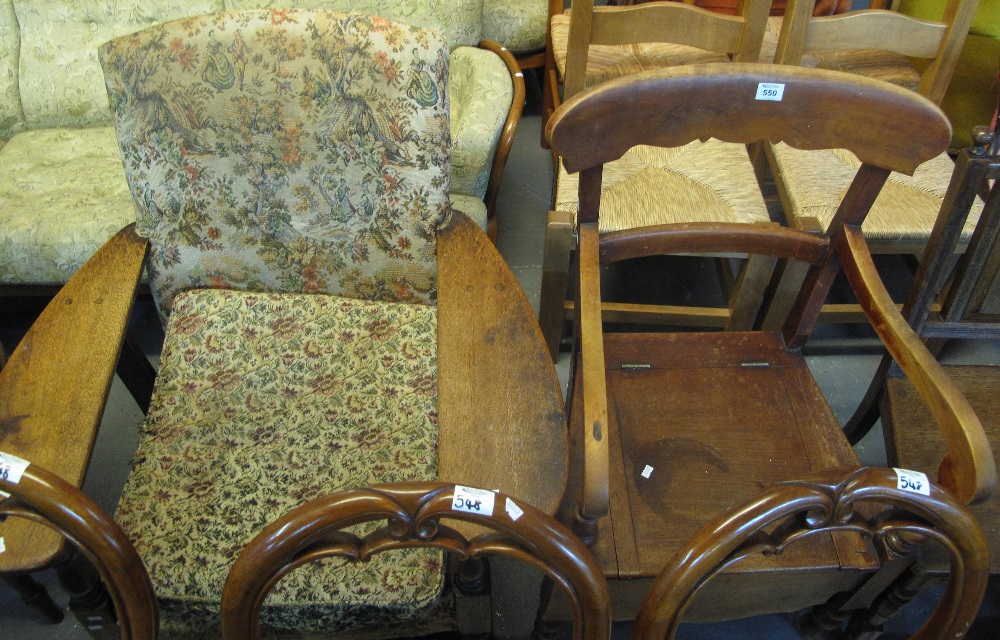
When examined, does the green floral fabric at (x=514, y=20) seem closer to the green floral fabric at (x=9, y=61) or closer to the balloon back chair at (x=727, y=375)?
the green floral fabric at (x=9, y=61)

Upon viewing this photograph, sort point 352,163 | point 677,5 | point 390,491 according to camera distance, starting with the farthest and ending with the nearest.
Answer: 1. point 677,5
2. point 352,163
3. point 390,491

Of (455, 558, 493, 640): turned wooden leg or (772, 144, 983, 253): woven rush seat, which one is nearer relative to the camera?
(455, 558, 493, 640): turned wooden leg

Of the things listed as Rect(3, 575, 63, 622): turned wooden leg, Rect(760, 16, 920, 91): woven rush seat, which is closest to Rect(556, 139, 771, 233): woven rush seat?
Rect(760, 16, 920, 91): woven rush seat

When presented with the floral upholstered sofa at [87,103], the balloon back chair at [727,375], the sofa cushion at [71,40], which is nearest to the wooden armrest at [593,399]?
the balloon back chair at [727,375]

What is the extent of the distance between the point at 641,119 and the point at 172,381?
0.79 meters

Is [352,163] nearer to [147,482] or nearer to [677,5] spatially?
[147,482]

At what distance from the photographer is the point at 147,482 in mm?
948

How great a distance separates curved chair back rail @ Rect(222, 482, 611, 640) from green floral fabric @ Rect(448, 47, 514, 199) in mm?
1174

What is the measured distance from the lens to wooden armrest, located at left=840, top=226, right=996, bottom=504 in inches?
30.1

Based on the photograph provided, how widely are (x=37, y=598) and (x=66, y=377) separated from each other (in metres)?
0.50

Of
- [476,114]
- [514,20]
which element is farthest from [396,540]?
[514,20]

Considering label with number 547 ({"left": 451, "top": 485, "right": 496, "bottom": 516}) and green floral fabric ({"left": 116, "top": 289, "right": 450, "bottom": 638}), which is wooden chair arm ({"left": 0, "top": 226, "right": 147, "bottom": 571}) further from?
label with number 547 ({"left": 451, "top": 485, "right": 496, "bottom": 516})

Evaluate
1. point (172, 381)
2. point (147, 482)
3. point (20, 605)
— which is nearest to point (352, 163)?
point (172, 381)

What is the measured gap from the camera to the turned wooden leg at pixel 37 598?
1079mm
